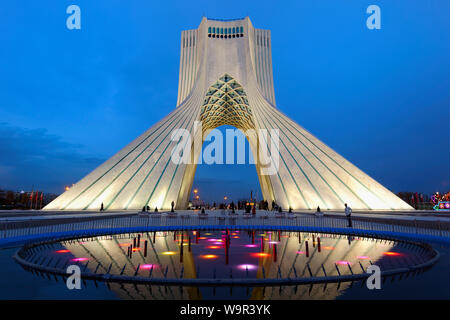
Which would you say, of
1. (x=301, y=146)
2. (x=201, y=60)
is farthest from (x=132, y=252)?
(x=201, y=60)

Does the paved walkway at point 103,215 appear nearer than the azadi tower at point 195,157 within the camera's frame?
Yes

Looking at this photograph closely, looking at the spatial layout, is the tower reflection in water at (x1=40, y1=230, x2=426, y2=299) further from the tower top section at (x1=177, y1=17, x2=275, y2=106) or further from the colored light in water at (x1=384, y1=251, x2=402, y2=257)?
the tower top section at (x1=177, y1=17, x2=275, y2=106)

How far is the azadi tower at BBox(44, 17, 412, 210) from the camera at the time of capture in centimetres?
1878

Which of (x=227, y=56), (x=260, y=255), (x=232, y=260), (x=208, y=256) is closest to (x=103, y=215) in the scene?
(x=208, y=256)

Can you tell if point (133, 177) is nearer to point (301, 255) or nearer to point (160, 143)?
point (160, 143)

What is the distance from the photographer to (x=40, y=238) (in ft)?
29.1

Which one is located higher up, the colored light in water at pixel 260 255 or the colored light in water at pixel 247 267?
the colored light in water at pixel 247 267

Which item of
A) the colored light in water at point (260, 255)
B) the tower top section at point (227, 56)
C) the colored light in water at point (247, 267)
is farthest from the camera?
the tower top section at point (227, 56)

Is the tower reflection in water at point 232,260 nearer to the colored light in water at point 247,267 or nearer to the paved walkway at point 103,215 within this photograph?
the colored light in water at point 247,267

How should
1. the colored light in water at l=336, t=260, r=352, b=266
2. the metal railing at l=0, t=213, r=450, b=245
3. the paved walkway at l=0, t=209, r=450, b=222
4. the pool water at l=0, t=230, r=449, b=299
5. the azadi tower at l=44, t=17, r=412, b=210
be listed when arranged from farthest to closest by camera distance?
the azadi tower at l=44, t=17, r=412, b=210
the paved walkway at l=0, t=209, r=450, b=222
the metal railing at l=0, t=213, r=450, b=245
the colored light in water at l=336, t=260, r=352, b=266
the pool water at l=0, t=230, r=449, b=299

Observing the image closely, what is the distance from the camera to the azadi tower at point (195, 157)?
1878cm

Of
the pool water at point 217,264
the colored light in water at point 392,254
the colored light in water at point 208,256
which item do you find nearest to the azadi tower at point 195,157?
the pool water at point 217,264

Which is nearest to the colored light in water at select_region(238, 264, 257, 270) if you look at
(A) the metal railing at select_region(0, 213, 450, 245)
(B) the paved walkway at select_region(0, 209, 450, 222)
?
(A) the metal railing at select_region(0, 213, 450, 245)

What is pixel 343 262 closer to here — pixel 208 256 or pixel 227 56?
pixel 208 256
